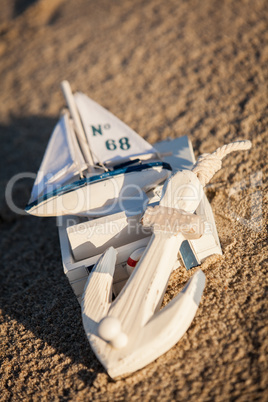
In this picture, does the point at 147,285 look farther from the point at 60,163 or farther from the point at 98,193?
the point at 60,163

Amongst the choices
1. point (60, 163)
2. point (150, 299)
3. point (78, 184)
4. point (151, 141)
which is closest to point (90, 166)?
point (60, 163)

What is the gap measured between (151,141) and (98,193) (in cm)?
147

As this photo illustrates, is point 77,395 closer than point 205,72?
Yes

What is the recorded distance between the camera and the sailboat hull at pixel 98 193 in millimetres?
2418

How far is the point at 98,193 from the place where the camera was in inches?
95.7

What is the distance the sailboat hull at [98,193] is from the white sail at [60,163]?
147 millimetres

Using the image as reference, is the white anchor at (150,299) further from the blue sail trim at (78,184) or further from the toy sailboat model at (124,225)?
the blue sail trim at (78,184)

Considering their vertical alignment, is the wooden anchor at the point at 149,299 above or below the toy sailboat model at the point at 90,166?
below

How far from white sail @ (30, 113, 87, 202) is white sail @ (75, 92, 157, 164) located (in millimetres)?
143

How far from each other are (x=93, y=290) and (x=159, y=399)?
64 centimetres

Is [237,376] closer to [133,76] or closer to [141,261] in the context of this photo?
[141,261]

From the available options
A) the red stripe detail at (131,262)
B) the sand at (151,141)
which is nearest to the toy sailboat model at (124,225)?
the red stripe detail at (131,262)

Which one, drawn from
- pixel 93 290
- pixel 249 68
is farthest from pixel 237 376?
pixel 249 68

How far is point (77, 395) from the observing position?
6.14 ft
